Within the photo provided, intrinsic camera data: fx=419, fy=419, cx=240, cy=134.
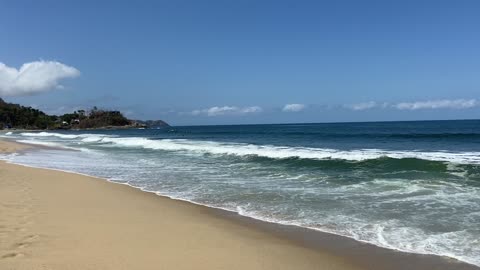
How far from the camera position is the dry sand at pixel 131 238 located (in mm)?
5121

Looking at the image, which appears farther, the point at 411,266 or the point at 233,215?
the point at 233,215

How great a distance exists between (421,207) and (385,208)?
2.53 ft

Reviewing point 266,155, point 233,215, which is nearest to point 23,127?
point 266,155

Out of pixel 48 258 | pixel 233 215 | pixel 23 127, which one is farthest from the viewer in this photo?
pixel 23 127

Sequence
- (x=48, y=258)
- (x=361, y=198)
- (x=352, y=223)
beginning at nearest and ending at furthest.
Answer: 1. (x=48, y=258)
2. (x=352, y=223)
3. (x=361, y=198)

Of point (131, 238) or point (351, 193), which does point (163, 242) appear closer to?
point (131, 238)

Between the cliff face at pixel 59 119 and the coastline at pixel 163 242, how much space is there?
487 feet

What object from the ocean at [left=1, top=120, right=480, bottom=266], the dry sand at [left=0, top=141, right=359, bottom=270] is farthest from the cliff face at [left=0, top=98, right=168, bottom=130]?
the dry sand at [left=0, top=141, right=359, bottom=270]

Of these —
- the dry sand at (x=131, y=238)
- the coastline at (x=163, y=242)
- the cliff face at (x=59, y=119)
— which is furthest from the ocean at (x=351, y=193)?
the cliff face at (x=59, y=119)

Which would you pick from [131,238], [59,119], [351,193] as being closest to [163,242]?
[131,238]

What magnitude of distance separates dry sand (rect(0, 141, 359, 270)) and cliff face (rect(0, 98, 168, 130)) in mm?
147899

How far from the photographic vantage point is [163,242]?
612 centimetres

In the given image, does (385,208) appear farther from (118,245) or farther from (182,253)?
(118,245)

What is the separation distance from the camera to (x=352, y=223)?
739 cm
